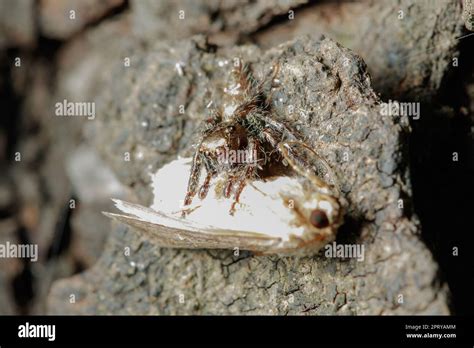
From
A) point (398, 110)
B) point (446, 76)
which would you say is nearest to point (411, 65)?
point (446, 76)

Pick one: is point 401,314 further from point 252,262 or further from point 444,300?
point 252,262

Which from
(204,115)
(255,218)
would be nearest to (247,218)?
(255,218)

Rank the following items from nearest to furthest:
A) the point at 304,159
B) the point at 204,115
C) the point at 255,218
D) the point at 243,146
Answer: the point at 255,218 → the point at 304,159 → the point at 243,146 → the point at 204,115

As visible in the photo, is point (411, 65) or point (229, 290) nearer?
point (229, 290)

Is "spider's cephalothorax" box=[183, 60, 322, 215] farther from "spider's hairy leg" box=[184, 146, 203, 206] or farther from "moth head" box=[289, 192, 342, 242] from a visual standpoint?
"moth head" box=[289, 192, 342, 242]

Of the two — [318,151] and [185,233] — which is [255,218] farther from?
[318,151]

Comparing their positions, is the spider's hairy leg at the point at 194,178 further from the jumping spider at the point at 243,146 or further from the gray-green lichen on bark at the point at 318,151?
the gray-green lichen on bark at the point at 318,151

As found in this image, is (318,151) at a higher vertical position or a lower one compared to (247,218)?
higher
